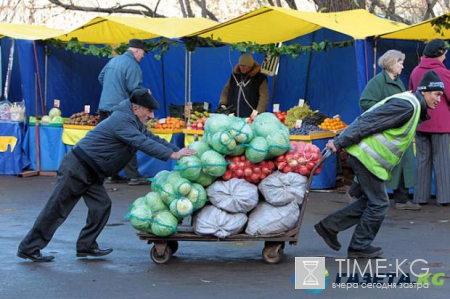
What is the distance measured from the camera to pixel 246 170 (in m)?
7.04

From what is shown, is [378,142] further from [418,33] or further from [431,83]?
[418,33]

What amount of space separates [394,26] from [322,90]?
2.30 meters

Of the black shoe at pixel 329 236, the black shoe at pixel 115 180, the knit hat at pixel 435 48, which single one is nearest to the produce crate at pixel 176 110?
the black shoe at pixel 115 180

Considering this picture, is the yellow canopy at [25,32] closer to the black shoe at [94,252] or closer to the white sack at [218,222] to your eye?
the black shoe at [94,252]

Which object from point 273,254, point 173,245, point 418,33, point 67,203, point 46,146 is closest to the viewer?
point 273,254

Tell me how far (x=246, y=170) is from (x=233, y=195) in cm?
25

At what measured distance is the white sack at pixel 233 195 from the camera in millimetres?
7004

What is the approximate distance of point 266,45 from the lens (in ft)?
43.2

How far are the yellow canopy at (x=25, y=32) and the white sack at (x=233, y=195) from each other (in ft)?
25.7

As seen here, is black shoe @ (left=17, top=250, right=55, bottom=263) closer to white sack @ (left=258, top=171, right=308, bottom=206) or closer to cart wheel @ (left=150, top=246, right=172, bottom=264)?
cart wheel @ (left=150, top=246, right=172, bottom=264)

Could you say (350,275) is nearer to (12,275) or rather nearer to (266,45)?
(12,275)

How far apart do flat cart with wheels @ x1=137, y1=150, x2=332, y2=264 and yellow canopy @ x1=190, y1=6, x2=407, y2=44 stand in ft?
14.9

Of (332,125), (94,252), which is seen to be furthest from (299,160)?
(332,125)

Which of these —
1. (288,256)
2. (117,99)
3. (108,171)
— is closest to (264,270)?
(288,256)
